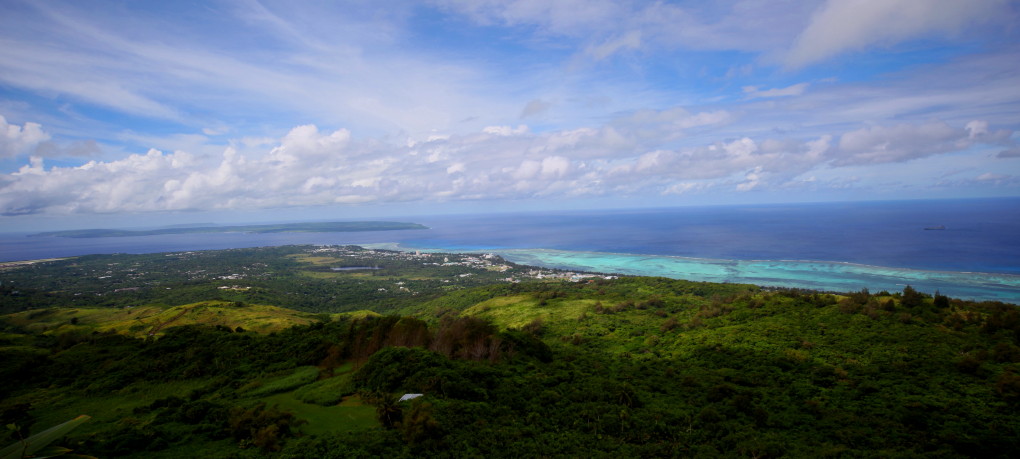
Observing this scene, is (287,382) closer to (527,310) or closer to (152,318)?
(527,310)

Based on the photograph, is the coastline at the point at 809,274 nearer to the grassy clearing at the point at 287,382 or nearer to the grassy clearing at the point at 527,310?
the grassy clearing at the point at 527,310

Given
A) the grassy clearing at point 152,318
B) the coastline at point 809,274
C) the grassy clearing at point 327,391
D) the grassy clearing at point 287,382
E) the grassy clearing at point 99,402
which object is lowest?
the grassy clearing at point 152,318

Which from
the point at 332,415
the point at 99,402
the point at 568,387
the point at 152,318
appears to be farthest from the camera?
the point at 152,318

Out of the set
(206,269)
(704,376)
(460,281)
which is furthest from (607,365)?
(206,269)

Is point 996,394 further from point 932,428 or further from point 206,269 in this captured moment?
point 206,269

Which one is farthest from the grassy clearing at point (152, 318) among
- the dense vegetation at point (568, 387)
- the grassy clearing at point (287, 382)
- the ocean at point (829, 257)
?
the ocean at point (829, 257)

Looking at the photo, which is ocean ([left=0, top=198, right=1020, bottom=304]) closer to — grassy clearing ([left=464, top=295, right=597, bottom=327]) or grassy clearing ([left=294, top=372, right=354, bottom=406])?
grassy clearing ([left=464, top=295, right=597, bottom=327])

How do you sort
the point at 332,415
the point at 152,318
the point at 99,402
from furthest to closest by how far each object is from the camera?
the point at 152,318 → the point at 99,402 → the point at 332,415

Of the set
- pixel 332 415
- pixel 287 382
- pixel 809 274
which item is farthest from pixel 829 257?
pixel 287 382
